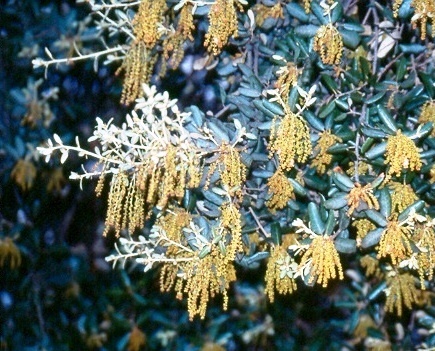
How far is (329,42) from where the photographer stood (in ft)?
6.21

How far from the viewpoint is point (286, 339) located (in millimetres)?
3154

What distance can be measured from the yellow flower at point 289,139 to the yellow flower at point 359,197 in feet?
0.52

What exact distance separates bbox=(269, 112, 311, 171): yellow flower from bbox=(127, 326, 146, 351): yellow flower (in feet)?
5.26

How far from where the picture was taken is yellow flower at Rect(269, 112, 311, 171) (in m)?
1.69

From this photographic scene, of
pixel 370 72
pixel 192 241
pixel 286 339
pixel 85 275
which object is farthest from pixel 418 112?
pixel 85 275

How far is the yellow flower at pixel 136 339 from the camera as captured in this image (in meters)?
3.10

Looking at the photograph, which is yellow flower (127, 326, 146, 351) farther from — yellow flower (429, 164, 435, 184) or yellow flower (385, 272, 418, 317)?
yellow flower (429, 164, 435, 184)

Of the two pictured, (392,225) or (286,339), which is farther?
(286,339)

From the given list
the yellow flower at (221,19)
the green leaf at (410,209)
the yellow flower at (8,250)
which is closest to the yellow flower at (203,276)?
the green leaf at (410,209)

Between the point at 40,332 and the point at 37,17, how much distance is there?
1468mm

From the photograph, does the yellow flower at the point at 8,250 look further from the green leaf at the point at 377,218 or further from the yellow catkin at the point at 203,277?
the green leaf at the point at 377,218

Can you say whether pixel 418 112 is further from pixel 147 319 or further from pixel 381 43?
pixel 147 319

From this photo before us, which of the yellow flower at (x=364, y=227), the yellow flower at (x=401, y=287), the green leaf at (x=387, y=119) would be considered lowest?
the yellow flower at (x=401, y=287)

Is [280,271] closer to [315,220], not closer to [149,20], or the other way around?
[315,220]
